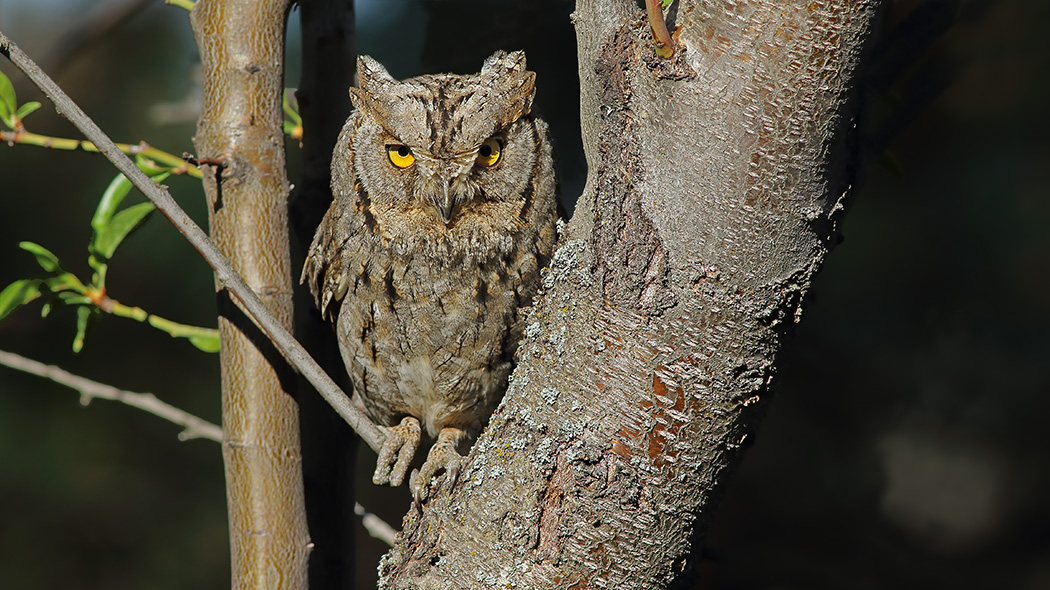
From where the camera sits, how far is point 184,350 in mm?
4059

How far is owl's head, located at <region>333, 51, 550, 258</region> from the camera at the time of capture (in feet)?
5.71

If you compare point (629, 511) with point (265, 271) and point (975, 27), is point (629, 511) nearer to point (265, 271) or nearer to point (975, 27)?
point (265, 271)

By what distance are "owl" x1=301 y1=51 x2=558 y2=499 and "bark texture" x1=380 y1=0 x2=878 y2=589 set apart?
546mm

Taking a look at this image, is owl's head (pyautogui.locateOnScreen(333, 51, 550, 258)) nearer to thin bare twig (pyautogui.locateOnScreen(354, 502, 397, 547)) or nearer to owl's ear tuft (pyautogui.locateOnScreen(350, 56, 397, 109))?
owl's ear tuft (pyautogui.locateOnScreen(350, 56, 397, 109))

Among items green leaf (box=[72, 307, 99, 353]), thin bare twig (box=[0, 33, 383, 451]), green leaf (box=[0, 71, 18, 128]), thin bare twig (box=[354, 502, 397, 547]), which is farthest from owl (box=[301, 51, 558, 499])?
green leaf (box=[0, 71, 18, 128])

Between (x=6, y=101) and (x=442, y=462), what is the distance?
108 cm

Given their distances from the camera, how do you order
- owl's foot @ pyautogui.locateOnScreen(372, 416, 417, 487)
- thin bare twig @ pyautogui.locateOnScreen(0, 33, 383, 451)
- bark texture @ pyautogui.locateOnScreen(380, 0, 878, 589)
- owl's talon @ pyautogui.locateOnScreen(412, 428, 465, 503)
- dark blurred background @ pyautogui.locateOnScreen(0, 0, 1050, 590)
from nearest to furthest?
1. bark texture @ pyautogui.locateOnScreen(380, 0, 878, 589)
2. thin bare twig @ pyautogui.locateOnScreen(0, 33, 383, 451)
3. owl's talon @ pyautogui.locateOnScreen(412, 428, 465, 503)
4. owl's foot @ pyautogui.locateOnScreen(372, 416, 417, 487)
5. dark blurred background @ pyautogui.locateOnScreen(0, 0, 1050, 590)

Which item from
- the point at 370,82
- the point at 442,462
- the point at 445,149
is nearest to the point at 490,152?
the point at 445,149

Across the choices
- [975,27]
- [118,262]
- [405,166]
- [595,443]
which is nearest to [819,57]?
[595,443]

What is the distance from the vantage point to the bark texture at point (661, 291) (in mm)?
1034

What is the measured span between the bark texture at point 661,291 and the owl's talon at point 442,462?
15cm

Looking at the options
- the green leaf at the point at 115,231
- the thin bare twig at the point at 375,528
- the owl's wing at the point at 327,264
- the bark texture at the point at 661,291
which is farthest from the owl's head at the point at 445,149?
the thin bare twig at the point at 375,528

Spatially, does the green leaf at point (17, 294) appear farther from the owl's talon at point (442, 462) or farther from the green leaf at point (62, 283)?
the owl's talon at point (442, 462)

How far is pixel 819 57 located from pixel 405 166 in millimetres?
996
